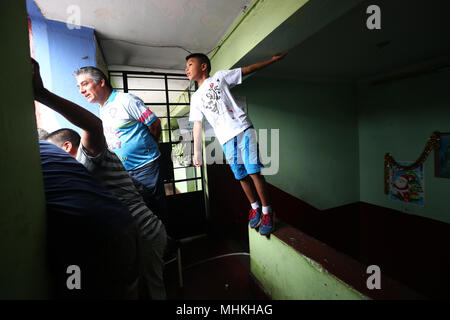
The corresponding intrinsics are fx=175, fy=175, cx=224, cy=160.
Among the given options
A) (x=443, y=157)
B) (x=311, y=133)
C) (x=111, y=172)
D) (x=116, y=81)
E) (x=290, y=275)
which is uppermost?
(x=116, y=81)

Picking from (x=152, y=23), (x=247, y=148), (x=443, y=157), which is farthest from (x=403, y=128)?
(x=152, y=23)

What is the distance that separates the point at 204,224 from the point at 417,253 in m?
3.17

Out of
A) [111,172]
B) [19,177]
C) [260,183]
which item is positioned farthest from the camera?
[260,183]

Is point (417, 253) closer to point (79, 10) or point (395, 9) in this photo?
point (395, 9)

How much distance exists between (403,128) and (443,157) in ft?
2.04

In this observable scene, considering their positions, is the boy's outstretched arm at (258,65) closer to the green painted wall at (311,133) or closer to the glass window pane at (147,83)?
the green painted wall at (311,133)

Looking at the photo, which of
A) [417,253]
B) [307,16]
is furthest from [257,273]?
[417,253]

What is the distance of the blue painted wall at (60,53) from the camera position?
4.56ft

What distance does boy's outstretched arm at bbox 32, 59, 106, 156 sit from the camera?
51 centimetres

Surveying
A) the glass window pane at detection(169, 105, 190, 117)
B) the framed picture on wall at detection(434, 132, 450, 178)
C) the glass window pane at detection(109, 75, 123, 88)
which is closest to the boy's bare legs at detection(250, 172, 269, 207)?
the glass window pane at detection(169, 105, 190, 117)

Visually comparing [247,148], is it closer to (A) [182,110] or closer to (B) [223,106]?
(B) [223,106]

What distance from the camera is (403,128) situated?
9.12 feet

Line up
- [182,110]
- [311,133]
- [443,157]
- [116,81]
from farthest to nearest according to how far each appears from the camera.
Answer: [182,110] → [311,133] → [116,81] → [443,157]

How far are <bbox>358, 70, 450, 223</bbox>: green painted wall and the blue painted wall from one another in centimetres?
413
